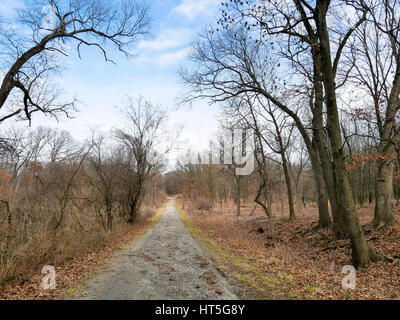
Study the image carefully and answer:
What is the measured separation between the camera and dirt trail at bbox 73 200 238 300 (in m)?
5.03

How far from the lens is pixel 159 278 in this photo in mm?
6121

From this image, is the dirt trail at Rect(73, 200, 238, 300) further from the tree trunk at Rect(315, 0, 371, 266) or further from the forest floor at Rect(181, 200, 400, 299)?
the tree trunk at Rect(315, 0, 371, 266)

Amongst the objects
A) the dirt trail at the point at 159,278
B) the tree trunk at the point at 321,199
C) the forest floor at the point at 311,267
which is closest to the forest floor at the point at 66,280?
the dirt trail at the point at 159,278

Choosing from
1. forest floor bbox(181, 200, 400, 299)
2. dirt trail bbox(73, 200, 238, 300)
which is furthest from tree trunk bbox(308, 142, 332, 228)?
dirt trail bbox(73, 200, 238, 300)

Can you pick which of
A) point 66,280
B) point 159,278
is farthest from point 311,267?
point 66,280

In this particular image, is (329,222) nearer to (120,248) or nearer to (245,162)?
(120,248)

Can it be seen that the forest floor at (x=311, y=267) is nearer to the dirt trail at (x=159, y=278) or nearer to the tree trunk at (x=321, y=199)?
the tree trunk at (x=321, y=199)

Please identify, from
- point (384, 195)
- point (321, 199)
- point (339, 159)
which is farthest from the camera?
point (321, 199)

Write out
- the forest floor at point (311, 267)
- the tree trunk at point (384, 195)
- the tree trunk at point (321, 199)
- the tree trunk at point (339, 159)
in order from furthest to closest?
the tree trunk at point (321, 199)
the tree trunk at point (384, 195)
the tree trunk at point (339, 159)
the forest floor at point (311, 267)

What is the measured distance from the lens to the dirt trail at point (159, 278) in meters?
5.03

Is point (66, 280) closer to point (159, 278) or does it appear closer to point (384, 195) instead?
point (159, 278)

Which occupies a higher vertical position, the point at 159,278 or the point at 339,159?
the point at 339,159

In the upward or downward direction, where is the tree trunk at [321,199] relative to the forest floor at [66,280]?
upward

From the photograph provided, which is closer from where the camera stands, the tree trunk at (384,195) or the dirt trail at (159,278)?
the dirt trail at (159,278)
